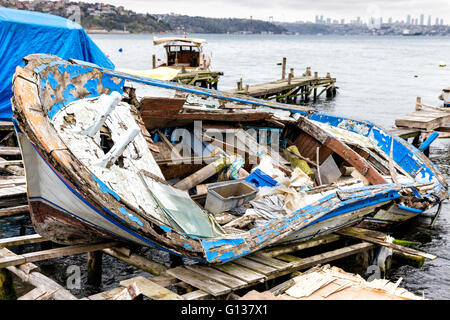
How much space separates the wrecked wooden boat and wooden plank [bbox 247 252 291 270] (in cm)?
31

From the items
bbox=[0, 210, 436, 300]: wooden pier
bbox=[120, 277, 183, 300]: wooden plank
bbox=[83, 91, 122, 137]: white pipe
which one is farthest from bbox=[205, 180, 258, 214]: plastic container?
bbox=[83, 91, 122, 137]: white pipe

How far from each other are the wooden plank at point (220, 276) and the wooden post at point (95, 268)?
190 cm

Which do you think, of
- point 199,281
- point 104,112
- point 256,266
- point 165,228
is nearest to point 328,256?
point 256,266

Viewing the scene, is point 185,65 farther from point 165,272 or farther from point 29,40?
point 165,272

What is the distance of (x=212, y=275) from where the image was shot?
5.47 metres

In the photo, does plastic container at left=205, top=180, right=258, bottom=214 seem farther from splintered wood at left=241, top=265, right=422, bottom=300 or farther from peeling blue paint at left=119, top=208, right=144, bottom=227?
peeling blue paint at left=119, top=208, right=144, bottom=227

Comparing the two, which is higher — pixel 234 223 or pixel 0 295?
pixel 234 223

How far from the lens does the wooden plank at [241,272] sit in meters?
5.46

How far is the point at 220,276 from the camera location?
17.9ft

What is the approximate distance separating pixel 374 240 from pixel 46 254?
4.72 meters

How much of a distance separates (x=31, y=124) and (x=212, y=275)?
2533 mm

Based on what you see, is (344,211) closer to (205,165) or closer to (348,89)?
(205,165)

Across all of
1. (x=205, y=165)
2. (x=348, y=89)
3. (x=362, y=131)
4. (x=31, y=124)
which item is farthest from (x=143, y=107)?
(x=348, y=89)

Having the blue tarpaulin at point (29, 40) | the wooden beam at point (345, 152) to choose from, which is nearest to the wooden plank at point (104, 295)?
the wooden beam at point (345, 152)
